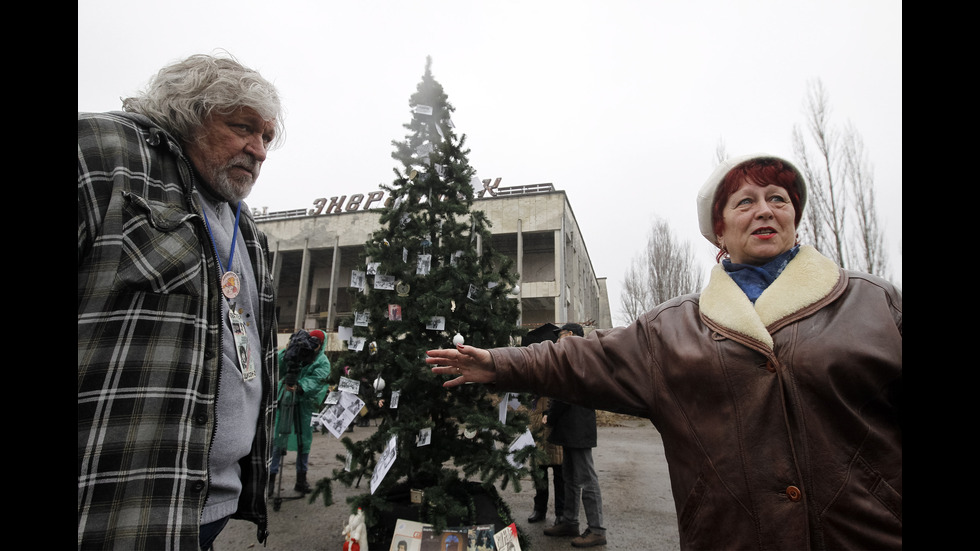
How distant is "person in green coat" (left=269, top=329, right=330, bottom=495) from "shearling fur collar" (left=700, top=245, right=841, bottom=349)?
18.2ft

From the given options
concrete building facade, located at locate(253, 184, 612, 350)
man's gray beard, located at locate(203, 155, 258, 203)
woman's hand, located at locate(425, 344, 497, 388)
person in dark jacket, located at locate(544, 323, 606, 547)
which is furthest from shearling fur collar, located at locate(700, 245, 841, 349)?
concrete building facade, located at locate(253, 184, 612, 350)

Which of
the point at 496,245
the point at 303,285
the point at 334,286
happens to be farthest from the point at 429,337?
the point at 303,285

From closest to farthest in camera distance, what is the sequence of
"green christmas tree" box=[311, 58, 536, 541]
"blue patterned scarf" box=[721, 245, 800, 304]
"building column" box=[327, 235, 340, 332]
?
1. "blue patterned scarf" box=[721, 245, 800, 304]
2. "green christmas tree" box=[311, 58, 536, 541]
3. "building column" box=[327, 235, 340, 332]

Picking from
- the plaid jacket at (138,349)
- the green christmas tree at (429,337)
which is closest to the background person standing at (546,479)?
the green christmas tree at (429,337)

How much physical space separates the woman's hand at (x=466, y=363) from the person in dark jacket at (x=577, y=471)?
2816mm

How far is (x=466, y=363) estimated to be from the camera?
190 cm

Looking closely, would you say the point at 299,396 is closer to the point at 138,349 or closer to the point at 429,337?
the point at 429,337

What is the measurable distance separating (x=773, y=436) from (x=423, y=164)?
158 inches

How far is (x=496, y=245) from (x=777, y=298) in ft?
84.6

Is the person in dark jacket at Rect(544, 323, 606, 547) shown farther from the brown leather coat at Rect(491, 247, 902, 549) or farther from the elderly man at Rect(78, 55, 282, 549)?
the elderly man at Rect(78, 55, 282, 549)

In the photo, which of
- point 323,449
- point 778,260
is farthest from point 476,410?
point 323,449

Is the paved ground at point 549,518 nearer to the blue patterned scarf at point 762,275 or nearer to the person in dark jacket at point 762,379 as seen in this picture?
the person in dark jacket at point 762,379

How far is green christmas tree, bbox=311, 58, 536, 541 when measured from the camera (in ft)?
12.8

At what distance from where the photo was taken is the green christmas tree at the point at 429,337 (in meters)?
3.90
